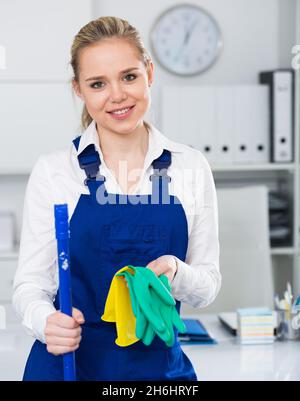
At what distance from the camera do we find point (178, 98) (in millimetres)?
2334

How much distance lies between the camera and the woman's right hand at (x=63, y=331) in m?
0.72

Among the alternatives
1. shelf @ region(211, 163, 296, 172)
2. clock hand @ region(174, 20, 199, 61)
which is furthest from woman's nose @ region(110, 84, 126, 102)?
clock hand @ region(174, 20, 199, 61)

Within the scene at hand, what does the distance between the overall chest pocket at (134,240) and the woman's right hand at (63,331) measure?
153 mm

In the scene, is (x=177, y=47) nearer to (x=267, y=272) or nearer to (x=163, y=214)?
(x=267, y=272)

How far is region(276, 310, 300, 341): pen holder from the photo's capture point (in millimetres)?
1322

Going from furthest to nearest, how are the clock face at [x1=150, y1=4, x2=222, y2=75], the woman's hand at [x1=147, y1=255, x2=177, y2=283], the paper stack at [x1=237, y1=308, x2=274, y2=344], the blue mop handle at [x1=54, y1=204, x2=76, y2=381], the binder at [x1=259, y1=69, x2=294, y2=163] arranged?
the clock face at [x1=150, y1=4, x2=222, y2=75] → the binder at [x1=259, y1=69, x2=294, y2=163] → the paper stack at [x1=237, y1=308, x2=274, y2=344] → the woman's hand at [x1=147, y1=255, x2=177, y2=283] → the blue mop handle at [x1=54, y1=204, x2=76, y2=381]

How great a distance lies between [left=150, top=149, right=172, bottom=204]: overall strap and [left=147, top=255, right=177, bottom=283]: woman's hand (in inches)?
4.9

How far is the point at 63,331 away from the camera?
2.39ft

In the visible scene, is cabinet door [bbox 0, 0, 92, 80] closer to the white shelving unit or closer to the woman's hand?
the white shelving unit

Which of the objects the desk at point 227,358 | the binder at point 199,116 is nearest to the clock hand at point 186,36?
the binder at point 199,116

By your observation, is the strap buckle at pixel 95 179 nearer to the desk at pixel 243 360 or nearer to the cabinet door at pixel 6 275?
the desk at pixel 243 360

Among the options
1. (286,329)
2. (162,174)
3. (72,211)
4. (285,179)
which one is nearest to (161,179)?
(162,174)
